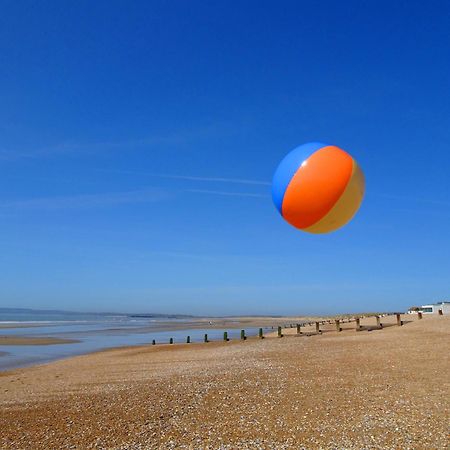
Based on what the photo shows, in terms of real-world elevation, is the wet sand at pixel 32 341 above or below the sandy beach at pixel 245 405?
above

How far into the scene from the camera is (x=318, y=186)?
7441 mm

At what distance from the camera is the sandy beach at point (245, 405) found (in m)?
7.77

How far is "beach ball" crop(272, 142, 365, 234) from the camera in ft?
24.5

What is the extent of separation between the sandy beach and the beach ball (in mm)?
3886

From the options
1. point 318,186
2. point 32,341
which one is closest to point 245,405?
point 318,186

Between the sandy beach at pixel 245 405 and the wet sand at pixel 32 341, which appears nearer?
the sandy beach at pixel 245 405

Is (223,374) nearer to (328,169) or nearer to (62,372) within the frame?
(62,372)

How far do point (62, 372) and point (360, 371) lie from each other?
12.6 m

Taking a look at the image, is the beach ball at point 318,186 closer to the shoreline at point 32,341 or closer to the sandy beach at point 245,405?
the sandy beach at point 245,405

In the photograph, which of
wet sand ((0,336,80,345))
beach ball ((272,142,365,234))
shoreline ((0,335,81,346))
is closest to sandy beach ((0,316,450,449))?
beach ball ((272,142,365,234))

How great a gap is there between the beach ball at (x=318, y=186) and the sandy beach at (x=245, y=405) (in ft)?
12.7

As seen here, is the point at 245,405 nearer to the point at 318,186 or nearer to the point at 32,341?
the point at 318,186

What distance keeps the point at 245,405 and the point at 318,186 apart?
575 centimetres

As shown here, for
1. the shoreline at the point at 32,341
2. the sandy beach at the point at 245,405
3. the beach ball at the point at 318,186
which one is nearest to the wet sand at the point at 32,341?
the shoreline at the point at 32,341
